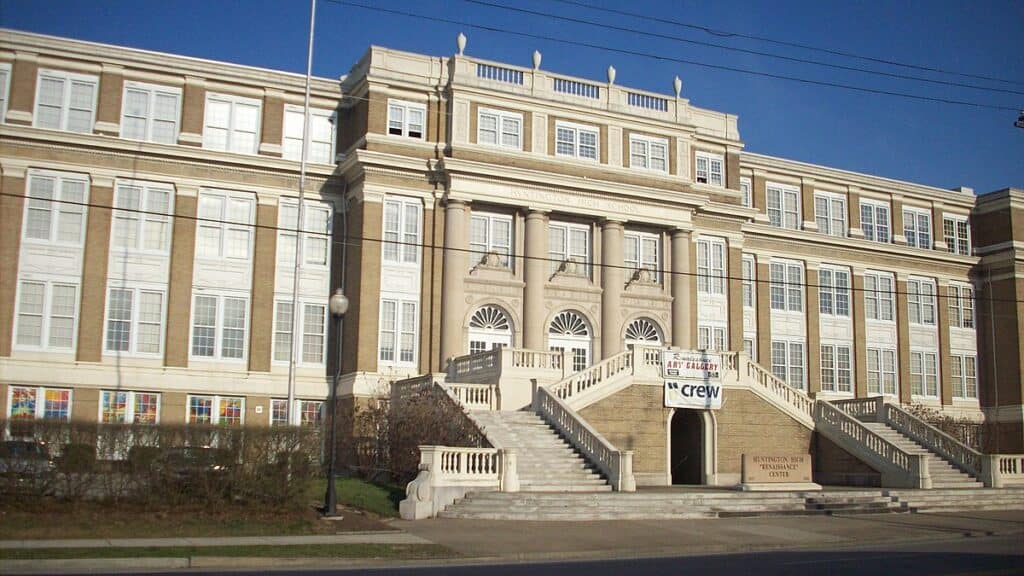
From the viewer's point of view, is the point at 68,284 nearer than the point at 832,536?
No

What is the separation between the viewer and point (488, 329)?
44.0 m

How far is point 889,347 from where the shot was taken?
57344mm

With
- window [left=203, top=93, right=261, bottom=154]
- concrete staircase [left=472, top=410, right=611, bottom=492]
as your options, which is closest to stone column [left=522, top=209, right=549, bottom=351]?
concrete staircase [left=472, top=410, right=611, bottom=492]

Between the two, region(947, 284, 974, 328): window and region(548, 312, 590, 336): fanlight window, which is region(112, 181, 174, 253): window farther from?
region(947, 284, 974, 328): window

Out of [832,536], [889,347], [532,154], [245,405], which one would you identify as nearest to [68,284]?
[245,405]

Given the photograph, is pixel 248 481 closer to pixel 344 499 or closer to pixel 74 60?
pixel 344 499

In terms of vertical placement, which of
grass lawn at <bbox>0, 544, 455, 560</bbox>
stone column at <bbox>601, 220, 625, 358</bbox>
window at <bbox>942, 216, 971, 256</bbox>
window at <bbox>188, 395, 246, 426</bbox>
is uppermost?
window at <bbox>942, 216, 971, 256</bbox>

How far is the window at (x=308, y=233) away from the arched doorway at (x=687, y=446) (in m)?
15.8

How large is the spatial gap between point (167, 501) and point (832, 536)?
14.4 meters

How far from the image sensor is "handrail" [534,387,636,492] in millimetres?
30141

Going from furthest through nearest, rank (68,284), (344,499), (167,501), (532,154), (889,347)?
(889,347)
(532,154)
(68,284)
(344,499)
(167,501)

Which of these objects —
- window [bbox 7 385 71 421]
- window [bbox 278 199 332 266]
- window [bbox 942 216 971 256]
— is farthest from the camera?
window [bbox 942 216 971 256]

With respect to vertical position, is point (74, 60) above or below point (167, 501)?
above

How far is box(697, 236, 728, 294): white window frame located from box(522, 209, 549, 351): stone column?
9065 millimetres
